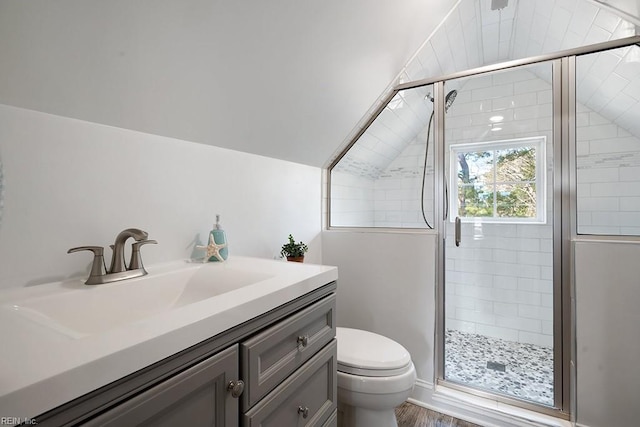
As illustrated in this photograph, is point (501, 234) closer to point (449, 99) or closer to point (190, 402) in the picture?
point (449, 99)

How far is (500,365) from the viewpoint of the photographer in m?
1.79

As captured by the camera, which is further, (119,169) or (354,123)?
(354,123)

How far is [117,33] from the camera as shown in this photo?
0.81 m

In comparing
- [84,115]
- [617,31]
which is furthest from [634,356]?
[84,115]

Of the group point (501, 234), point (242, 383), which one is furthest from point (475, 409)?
point (242, 383)

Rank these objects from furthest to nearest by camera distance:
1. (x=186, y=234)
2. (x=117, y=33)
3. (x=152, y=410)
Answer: (x=186, y=234) < (x=117, y=33) < (x=152, y=410)

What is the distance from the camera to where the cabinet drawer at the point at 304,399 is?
768 millimetres

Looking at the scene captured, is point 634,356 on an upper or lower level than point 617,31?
lower

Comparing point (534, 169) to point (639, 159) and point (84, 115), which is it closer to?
point (639, 159)

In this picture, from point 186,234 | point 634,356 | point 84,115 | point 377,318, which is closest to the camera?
point 84,115

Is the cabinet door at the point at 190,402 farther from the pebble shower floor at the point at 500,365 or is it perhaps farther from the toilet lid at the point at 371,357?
the pebble shower floor at the point at 500,365

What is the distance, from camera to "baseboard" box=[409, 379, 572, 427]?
5.08 ft

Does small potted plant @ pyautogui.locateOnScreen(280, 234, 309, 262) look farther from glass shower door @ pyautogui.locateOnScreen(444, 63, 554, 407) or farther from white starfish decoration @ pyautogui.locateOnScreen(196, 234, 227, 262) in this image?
glass shower door @ pyautogui.locateOnScreen(444, 63, 554, 407)

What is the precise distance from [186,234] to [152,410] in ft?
2.75
